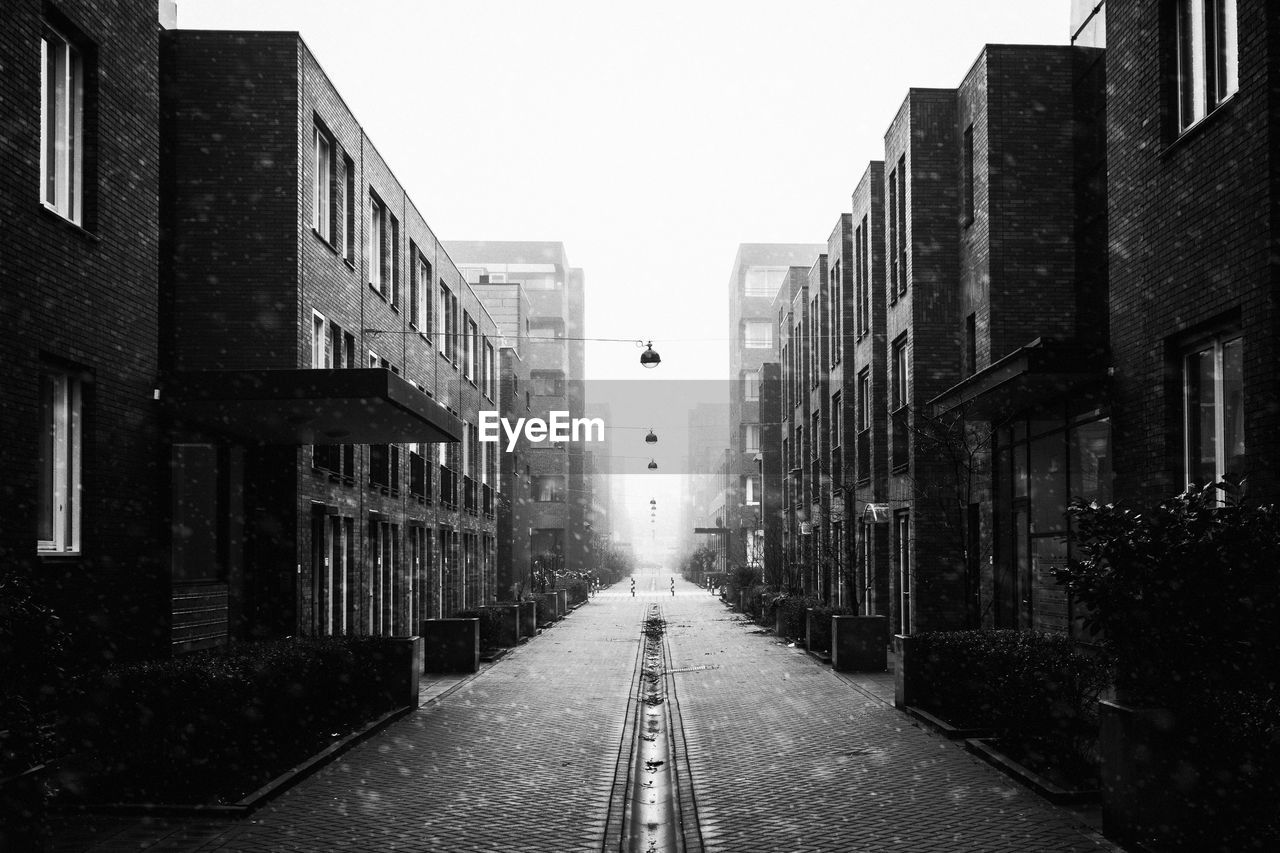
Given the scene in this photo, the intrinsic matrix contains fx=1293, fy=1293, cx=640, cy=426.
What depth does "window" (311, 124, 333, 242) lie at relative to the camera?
1977 cm

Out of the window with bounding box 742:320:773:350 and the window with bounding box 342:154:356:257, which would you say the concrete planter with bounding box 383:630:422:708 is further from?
the window with bounding box 742:320:773:350

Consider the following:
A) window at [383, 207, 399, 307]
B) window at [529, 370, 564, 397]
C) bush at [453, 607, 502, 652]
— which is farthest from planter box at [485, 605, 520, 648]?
window at [529, 370, 564, 397]

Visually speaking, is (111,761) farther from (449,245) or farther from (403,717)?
(449,245)

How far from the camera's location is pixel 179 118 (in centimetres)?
1798

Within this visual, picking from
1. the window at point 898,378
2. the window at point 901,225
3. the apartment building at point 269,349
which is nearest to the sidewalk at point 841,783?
the apartment building at point 269,349

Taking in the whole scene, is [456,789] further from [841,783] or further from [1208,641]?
[1208,641]

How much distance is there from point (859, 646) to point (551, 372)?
5180cm

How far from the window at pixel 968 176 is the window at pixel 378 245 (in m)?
10.7

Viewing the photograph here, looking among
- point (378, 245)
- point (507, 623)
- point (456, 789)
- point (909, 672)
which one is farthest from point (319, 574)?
point (456, 789)

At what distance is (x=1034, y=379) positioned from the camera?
15039 millimetres

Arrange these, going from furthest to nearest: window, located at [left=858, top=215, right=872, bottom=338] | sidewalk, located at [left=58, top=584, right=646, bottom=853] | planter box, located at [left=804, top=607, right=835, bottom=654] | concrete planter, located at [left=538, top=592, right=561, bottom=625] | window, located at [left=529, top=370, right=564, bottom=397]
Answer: window, located at [left=529, top=370, right=564, bottom=397] < concrete planter, located at [left=538, top=592, right=561, bottom=625] < window, located at [left=858, top=215, right=872, bottom=338] < planter box, located at [left=804, top=607, right=835, bottom=654] < sidewalk, located at [left=58, top=584, right=646, bottom=853]

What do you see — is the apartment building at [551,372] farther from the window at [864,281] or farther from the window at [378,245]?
the window at [378,245]

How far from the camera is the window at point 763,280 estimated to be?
257 ft

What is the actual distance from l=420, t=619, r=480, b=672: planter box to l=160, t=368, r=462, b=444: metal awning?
436 centimetres
